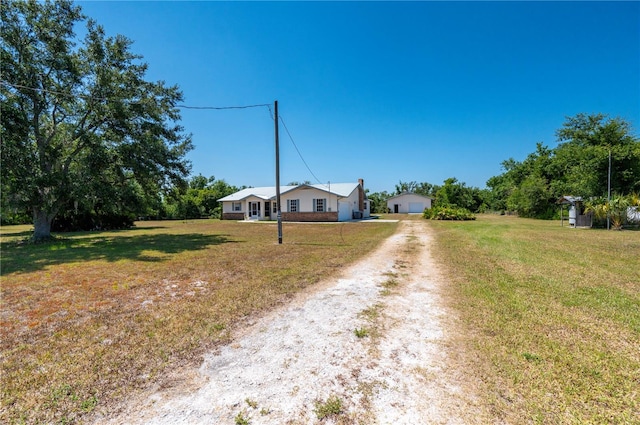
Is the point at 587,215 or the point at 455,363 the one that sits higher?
the point at 587,215

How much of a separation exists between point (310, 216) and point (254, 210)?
23.5 feet

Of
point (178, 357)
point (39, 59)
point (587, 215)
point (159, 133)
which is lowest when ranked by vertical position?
point (178, 357)

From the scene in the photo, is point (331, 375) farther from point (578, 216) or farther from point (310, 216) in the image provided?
point (310, 216)

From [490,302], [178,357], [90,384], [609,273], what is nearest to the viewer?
[90,384]

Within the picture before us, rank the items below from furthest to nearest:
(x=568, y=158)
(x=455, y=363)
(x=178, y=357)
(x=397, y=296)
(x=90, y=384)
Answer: (x=568, y=158) < (x=397, y=296) < (x=178, y=357) < (x=455, y=363) < (x=90, y=384)

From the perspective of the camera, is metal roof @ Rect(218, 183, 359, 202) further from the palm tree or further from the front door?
the palm tree

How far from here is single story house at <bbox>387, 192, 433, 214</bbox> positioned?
1731 inches

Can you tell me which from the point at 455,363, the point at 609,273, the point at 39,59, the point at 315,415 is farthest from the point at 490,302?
the point at 39,59

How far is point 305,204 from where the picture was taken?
86.6ft

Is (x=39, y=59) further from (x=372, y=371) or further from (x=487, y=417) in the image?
(x=487, y=417)

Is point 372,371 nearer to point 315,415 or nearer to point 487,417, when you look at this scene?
point 315,415

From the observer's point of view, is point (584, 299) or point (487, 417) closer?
point (487, 417)

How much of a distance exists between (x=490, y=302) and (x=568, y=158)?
26196mm

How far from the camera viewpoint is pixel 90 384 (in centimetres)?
249
